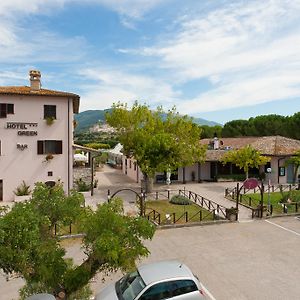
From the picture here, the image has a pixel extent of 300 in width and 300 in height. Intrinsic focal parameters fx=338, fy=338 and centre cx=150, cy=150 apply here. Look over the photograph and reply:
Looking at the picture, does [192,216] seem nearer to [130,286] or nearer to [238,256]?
[238,256]

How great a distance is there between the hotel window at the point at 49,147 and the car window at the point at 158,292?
19342mm

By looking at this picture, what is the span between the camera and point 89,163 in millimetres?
29766

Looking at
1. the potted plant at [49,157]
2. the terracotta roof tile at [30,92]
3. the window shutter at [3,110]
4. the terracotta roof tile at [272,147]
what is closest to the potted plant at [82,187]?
the potted plant at [49,157]

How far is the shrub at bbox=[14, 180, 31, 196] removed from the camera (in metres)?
25.0

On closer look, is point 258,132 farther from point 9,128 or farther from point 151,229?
point 151,229

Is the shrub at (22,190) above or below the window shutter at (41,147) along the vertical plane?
below

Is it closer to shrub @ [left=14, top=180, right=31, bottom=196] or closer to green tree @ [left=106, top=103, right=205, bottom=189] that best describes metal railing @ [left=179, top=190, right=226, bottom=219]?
green tree @ [left=106, top=103, right=205, bottom=189]

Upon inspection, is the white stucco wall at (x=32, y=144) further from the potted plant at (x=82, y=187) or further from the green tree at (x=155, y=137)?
the green tree at (x=155, y=137)

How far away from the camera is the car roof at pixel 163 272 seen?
357 inches

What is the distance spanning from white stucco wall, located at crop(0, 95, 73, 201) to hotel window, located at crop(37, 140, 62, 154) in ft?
0.99

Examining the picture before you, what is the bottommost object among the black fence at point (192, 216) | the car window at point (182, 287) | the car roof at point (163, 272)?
the black fence at point (192, 216)

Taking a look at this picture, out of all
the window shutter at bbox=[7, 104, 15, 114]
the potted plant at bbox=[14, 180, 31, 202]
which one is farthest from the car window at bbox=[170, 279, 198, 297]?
the window shutter at bbox=[7, 104, 15, 114]

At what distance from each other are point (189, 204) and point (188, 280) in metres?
15.9

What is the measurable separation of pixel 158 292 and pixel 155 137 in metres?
18.2
